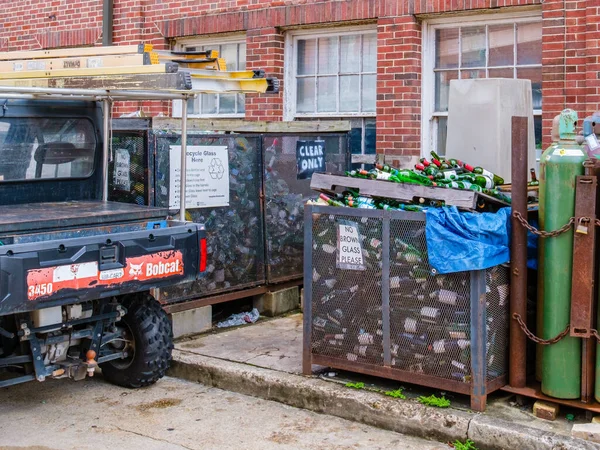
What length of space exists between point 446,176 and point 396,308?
98 centimetres

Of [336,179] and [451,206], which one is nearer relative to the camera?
[451,206]

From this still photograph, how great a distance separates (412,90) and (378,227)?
366 centimetres

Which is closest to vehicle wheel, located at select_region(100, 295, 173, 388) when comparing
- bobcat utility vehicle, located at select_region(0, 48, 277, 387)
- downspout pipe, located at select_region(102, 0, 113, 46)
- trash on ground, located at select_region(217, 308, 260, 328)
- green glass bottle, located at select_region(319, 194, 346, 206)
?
bobcat utility vehicle, located at select_region(0, 48, 277, 387)

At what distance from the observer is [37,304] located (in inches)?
196

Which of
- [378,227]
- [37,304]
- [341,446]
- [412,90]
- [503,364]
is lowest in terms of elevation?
[341,446]

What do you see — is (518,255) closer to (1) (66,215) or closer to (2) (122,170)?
(1) (66,215)

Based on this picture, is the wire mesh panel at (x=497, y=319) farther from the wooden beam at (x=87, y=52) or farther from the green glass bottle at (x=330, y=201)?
the wooden beam at (x=87, y=52)

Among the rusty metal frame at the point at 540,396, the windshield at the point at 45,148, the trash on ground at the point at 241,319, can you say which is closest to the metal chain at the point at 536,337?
the rusty metal frame at the point at 540,396

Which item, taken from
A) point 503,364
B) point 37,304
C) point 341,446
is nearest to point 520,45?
point 503,364

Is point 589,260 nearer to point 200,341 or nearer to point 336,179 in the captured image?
point 336,179

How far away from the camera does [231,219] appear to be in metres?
7.77

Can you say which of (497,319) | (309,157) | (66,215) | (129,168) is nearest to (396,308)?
(497,319)

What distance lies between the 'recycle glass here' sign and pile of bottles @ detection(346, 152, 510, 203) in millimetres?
2318

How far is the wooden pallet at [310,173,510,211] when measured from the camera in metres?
5.28
